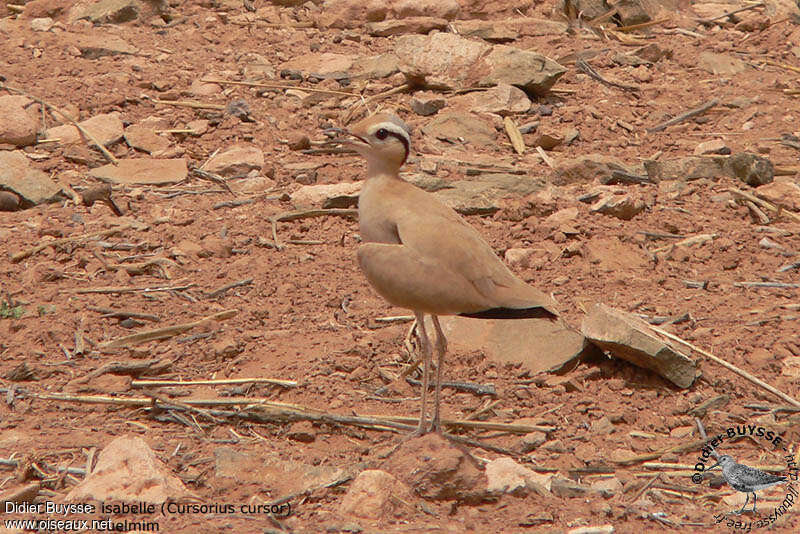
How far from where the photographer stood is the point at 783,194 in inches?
294

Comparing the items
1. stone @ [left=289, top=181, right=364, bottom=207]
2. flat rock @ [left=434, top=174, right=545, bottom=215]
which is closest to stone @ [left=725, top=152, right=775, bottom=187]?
flat rock @ [left=434, top=174, right=545, bottom=215]

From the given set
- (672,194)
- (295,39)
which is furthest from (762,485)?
(295,39)

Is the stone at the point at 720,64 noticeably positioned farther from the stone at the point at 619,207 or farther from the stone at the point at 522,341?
the stone at the point at 522,341

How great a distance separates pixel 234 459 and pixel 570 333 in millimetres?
1947

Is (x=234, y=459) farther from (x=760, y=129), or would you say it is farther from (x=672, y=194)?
(x=760, y=129)

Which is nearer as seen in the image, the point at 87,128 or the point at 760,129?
the point at 87,128

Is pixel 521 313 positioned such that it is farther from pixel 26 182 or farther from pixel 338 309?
pixel 26 182

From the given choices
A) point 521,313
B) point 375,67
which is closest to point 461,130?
point 375,67

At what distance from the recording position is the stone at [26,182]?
7.24m

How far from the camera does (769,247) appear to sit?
675cm

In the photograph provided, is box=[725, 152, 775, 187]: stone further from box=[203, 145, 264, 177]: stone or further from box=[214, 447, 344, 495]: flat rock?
box=[214, 447, 344, 495]: flat rock

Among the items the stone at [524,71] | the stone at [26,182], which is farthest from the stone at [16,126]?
the stone at [524,71]

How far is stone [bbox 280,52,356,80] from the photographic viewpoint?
30.0 ft

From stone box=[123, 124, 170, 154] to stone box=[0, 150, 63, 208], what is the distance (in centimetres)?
80
